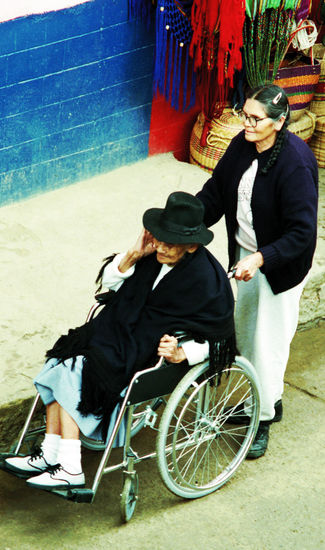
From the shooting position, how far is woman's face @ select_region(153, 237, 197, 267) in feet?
10.3

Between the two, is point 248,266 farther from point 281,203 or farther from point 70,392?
point 70,392

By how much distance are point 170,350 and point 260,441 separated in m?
0.98

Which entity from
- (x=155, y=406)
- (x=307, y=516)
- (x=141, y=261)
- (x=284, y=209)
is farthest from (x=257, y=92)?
(x=307, y=516)

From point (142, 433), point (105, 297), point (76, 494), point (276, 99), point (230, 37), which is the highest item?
Answer: point (276, 99)

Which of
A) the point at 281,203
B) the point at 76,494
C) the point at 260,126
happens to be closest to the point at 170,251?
the point at 281,203

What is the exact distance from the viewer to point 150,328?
10.5 feet

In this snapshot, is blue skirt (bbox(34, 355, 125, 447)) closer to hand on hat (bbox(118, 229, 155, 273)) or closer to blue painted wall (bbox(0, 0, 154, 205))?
hand on hat (bbox(118, 229, 155, 273))

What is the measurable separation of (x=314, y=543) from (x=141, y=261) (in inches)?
54.6

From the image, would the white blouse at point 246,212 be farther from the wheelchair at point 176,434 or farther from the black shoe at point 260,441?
the black shoe at point 260,441

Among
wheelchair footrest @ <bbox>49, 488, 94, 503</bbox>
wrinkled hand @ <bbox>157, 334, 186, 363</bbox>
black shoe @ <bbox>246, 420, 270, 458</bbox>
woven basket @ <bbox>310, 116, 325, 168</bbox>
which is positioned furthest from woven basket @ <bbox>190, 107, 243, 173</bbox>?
wheelchair footrest @ <bbox>49, 488, 94, 503</bbox>

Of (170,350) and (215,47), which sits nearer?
(170,350)

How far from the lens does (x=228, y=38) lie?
5.12 m

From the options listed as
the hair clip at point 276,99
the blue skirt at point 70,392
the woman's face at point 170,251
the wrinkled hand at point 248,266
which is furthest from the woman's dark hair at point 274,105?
the blue skirt at point 70,392

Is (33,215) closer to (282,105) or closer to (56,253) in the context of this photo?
(56,253)
